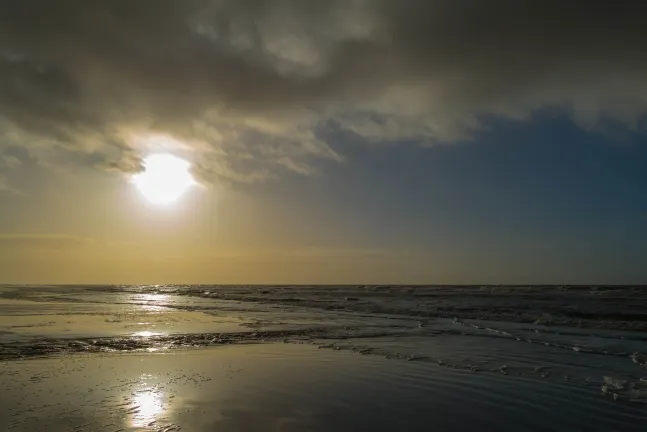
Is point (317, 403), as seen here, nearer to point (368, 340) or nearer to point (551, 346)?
point (368, 340)

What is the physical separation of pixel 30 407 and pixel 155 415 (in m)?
2.32

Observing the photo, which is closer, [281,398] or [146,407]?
Result: [146,407]

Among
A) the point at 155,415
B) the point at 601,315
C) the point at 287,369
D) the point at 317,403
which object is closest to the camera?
the point at 155,415

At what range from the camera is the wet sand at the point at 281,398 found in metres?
7.12

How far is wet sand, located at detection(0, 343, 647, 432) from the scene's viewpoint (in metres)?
7.12

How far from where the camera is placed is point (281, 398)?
8.73 meters

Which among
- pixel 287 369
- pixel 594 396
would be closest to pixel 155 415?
pixel 287 369

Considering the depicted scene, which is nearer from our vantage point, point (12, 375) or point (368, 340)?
point (12, 375)

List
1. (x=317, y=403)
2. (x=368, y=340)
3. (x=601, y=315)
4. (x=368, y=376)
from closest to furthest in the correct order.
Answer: (x=317, y=403) < (x=368, y=376) < (x=368, y=340) < (x=601, y=315)

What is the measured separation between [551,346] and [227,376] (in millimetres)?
12195

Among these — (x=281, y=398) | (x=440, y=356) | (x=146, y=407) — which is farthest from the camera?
(x=440, y=356)

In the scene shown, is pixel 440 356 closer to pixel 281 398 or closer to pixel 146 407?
pixel 281 398

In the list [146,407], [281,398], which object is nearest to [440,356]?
[281,398]

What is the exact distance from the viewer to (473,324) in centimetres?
2444
